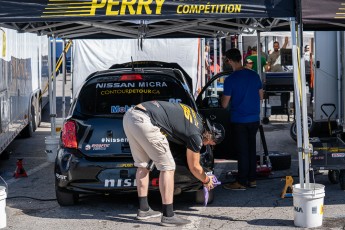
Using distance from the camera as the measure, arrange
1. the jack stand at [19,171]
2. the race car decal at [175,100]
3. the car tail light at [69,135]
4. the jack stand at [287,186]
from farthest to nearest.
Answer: the jack stand at [19,171], the jack stand at [287,186], the race car decal at [175,100], the car tail light at [69,135]

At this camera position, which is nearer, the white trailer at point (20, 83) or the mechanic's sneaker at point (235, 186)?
the mechanic's sneaker at point (235, 186)

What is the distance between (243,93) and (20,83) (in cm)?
527

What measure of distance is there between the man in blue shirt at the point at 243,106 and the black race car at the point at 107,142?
0.89 m

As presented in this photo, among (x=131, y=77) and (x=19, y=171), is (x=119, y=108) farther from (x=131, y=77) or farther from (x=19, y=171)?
(x=19, y=171)

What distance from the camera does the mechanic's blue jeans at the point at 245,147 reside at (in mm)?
8805

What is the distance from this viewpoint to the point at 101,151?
7543mm

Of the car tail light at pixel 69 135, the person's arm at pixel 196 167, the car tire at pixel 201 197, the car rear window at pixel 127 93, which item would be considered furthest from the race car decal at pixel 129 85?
the person's arm at pixel 196 167

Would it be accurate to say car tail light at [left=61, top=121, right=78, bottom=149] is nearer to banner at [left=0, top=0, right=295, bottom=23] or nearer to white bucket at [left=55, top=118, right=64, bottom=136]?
banner at [left=0, top=0, right=295, bottom=23]

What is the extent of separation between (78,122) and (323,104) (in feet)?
15.9

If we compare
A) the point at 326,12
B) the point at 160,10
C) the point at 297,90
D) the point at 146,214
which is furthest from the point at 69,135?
the point at 326,12

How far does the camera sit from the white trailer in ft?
33.5

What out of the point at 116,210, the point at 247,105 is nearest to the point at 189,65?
the point at 247,105

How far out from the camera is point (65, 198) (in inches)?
313

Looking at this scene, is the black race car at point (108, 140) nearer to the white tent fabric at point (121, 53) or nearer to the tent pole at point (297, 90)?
the tent pole at point (297, 90)
